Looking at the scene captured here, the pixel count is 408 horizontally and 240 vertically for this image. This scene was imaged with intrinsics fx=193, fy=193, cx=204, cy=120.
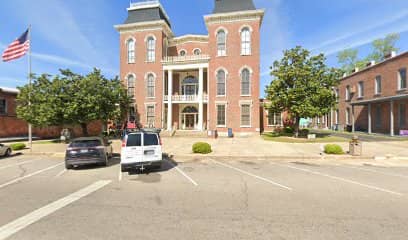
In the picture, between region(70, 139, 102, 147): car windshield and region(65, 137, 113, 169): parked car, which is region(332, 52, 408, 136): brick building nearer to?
region(65, 137, 113, 169): parked car

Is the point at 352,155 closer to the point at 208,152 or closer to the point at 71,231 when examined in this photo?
the point at 208,152

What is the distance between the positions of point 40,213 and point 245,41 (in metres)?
26.8

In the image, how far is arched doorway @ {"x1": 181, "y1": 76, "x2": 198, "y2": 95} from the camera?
29.9 meters

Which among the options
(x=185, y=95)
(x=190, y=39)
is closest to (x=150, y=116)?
(x=185, y=95)

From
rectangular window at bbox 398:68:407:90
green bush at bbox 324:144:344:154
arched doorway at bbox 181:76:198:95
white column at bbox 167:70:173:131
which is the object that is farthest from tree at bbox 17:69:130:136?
rectangular window at bbox 398:68:407:90

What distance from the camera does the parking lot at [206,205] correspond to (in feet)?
12.2

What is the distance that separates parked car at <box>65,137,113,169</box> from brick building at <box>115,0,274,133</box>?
685 inches

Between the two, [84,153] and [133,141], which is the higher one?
[133,141]

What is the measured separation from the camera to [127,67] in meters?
29.7

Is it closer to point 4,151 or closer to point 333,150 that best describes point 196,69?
point 333,150

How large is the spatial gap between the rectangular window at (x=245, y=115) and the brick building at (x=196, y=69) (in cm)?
13

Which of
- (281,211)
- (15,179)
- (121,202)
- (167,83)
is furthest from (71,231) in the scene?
(167,83)

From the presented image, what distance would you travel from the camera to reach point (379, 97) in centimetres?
2523

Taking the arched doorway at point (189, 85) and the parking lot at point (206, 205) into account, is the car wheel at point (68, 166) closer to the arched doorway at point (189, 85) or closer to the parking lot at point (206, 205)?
the parking lot at point (206, 205)
